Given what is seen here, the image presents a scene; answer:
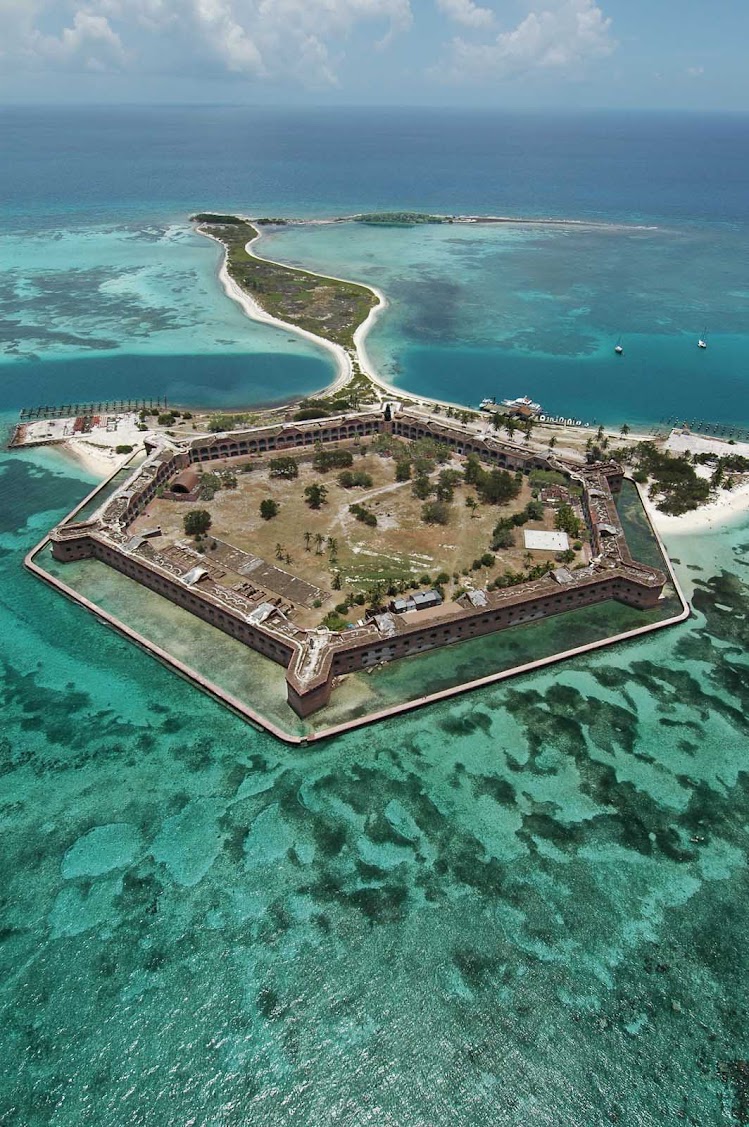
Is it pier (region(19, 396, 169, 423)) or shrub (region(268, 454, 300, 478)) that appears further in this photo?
pier (region(19, 396, 169, 423))

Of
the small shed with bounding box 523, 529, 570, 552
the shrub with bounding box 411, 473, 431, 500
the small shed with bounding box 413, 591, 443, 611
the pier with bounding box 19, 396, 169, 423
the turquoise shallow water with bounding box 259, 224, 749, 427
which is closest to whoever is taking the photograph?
the small shed with bounding box 413, 591, 443, 611

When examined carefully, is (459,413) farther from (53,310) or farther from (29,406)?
(53,310)

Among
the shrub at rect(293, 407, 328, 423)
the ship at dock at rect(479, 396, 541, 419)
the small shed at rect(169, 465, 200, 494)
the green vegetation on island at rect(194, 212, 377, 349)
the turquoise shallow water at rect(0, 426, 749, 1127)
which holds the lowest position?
the turquoise shallow water at rect(0, 426, 749, 1127)

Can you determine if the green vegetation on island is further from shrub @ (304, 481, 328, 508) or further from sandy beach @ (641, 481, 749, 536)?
sandy beach @ (641, 481, 749, 536)

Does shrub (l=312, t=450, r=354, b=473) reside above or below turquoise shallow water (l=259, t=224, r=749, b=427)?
below

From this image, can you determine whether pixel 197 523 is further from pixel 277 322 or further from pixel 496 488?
pixel 277 322

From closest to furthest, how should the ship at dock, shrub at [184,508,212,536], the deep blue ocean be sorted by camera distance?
1. the deep blue ocean
2. shrub at [184,508,212,536]
3. the ship at dock

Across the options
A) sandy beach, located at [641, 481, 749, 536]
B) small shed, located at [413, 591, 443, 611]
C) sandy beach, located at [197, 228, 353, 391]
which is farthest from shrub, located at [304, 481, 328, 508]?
sandy beach, located at [641, 481, 749, 536]
